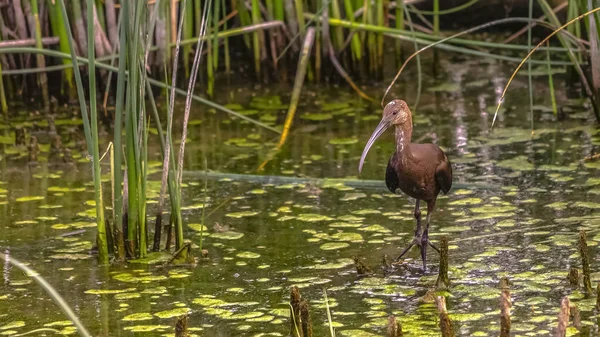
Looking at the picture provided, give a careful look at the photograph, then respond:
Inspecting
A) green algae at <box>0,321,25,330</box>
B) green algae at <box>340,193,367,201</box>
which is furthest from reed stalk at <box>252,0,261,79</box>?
green algae at <box>0,321,25,330</box>

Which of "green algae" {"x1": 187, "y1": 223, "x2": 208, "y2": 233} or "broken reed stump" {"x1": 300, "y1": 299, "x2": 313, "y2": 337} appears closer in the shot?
"broken reed stump" {"x1": 300, "y1": 299, "x2": 313, "y2": 337}

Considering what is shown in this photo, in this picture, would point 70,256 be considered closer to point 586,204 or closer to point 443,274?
point 443,274

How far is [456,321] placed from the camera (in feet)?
12.0

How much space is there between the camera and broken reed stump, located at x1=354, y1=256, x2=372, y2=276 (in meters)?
4.15

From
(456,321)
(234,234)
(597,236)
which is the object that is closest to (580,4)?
(597,236)

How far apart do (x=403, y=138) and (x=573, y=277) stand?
100cm

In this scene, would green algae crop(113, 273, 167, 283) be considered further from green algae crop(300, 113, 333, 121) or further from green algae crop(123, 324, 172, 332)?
green algae crop(300, 113, 333, 121)

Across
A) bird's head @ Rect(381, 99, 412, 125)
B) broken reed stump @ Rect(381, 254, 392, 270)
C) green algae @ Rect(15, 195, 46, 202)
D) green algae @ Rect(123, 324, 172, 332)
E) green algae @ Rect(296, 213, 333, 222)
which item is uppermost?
bird's head @ Rect(381, 99, 412, 125)

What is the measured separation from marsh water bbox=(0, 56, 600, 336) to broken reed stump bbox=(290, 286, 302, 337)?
4.3 inches

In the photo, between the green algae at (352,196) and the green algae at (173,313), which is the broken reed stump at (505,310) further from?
the green algae at (352,196)

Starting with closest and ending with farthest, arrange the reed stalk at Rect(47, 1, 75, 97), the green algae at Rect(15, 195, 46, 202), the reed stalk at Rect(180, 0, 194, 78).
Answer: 1. the green algae at Rect(15, 195, 46, 202)
2. the reed stalk at Rect(47, 1, 75, 97)
3. the reed stalk at Rect(180, 0, 194, 78)

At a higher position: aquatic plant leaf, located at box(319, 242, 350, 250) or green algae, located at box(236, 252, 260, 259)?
aquatic plant leaf, located at box(319, 242, 350, 250)

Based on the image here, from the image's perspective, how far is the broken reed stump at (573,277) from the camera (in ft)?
12.5

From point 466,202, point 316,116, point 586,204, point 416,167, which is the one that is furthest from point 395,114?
point 316,116
